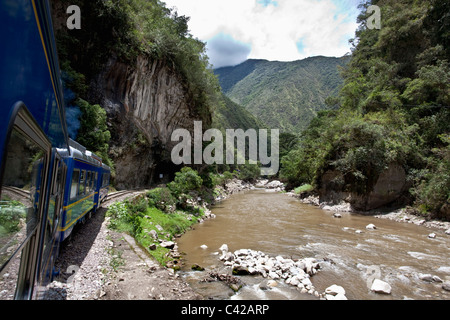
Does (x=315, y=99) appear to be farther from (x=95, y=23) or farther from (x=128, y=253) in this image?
(x=128, y=253)

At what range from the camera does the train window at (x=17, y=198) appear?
Answer: 164 centimetres

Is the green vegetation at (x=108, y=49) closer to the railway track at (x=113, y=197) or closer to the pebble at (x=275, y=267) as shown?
the railway track at (x=113, y=197)

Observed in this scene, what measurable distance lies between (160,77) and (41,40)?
22888 millimetres

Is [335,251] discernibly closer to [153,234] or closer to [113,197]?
[153,234]

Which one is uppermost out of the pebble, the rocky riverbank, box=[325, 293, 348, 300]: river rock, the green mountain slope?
the green mountain slope

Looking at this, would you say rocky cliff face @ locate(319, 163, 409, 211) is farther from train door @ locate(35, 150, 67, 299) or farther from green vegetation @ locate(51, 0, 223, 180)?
train door @ locate(35, 150, 67, 299)

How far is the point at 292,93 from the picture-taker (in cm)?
15600

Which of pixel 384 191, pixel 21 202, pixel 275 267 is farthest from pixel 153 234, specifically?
pixel 384 191

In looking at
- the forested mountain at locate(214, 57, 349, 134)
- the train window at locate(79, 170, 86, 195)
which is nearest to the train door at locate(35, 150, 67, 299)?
the train window at locate(79, 170, 86, 195)

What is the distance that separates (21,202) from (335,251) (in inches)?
447

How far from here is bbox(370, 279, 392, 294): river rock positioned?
6.82m

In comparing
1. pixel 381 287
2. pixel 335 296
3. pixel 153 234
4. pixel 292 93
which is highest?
pixel 292 93

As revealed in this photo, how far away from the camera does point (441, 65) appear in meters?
19.4
